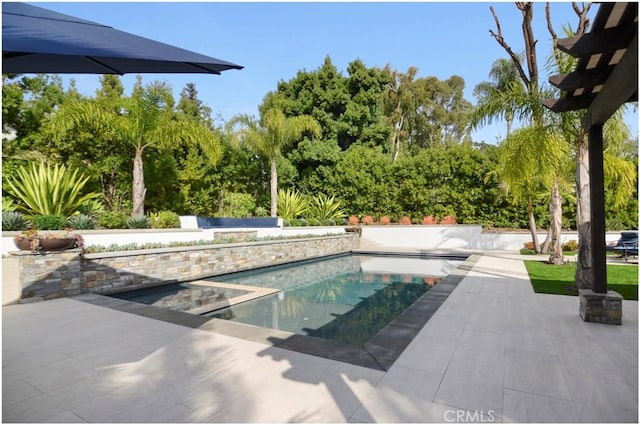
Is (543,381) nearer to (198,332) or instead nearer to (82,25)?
(198,332)

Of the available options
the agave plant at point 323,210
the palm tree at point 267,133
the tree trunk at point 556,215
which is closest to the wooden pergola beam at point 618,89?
the tree trunk at point 556,215

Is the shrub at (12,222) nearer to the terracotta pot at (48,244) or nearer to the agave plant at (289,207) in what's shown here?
the terracotta pot at (48,244)

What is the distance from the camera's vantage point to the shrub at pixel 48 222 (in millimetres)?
8328

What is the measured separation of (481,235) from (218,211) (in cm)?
1401

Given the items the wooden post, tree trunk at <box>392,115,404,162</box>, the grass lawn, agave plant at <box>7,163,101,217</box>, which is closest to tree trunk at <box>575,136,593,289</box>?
the grass lawn

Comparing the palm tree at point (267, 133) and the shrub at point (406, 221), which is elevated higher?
the palm tree at point (267, 133)

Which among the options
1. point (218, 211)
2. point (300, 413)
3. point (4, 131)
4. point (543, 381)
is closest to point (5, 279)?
point (300, 413)

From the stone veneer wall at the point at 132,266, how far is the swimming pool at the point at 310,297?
357mm

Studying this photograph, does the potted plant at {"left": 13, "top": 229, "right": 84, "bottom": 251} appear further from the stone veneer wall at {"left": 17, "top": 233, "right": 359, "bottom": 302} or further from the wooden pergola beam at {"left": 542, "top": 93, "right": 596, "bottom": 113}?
the wooden pergola beam at {"left": 542, "top": 93, "right": 596, "bottom": 113}

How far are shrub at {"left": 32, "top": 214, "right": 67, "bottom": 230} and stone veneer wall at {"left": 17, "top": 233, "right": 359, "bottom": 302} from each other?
1.90 meters

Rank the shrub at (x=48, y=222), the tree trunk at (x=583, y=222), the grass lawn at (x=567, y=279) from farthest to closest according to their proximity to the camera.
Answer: the shrub at (x=48, y=222) < the grass lawn at (x=567, y=279) < the tree trunk at (x=583, y=222)

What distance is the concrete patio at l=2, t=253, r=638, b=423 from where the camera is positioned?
9.16 ft

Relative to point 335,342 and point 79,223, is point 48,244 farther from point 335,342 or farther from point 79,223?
point 335,342

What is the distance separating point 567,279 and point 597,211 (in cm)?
422
